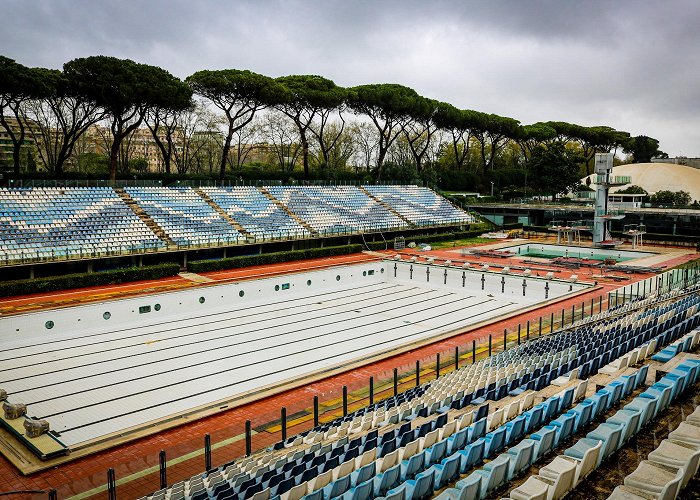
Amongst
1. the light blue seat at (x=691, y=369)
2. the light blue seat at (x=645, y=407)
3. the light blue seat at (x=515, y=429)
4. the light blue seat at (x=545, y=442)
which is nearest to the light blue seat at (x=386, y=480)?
the light blue seat at (x=545, y=442)

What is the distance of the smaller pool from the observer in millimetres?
36656

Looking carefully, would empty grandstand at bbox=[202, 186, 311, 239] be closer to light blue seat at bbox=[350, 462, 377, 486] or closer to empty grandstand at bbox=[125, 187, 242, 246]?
empty grandstand at bbox=[125, 187, 242, 246]

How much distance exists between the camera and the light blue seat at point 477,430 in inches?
334

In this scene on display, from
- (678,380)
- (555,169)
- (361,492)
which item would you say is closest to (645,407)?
(678,380)

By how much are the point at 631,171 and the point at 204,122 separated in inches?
2058

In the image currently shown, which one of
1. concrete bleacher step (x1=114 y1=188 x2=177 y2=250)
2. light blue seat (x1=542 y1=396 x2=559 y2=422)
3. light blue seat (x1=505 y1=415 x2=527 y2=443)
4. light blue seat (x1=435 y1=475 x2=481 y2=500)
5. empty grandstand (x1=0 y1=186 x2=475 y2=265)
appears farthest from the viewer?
concrete bleacher step (x1=114 y1=188 x2=177 y2=250)

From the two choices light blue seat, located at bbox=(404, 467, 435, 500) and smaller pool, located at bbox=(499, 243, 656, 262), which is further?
smaller pool, located at bbox=(499, 243, 656, 262)

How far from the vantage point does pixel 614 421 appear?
7.90m

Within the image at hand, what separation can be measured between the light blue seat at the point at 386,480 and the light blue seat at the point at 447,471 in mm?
493

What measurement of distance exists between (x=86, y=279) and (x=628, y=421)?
2439 cm

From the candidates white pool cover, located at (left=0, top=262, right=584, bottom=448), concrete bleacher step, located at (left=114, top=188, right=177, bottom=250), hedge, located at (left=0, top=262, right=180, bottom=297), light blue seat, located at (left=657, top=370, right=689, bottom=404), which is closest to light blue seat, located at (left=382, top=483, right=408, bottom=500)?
light blue seat, located at (left=657, top=370, right=689, bottom=404)

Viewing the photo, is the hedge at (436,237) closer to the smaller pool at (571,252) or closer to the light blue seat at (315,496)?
the smaller pool at (571,252)

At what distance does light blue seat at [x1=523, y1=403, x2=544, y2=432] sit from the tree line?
110 ft

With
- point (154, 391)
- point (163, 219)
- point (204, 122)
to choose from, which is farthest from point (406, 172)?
point (154, 391)
